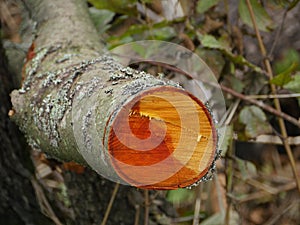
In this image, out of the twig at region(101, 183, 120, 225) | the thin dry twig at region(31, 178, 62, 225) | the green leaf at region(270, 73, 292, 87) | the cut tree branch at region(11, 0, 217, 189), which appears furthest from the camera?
the thin dry twig at region(31, 178, 62, 225)

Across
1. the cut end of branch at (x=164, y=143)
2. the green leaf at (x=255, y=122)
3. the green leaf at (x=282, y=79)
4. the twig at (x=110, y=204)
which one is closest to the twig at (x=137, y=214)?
the twig at (x=110, y=204)

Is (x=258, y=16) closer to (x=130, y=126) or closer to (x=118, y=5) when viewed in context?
(x=118, y=5)

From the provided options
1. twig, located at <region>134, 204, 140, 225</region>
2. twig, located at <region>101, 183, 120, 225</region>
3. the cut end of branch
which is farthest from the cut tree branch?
twig, located at <region>134, 204, 140, 225</region>

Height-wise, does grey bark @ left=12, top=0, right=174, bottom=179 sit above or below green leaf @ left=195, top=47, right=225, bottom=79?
below

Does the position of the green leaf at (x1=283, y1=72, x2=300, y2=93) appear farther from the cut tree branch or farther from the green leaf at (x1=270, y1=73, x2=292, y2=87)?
the cut tree branch

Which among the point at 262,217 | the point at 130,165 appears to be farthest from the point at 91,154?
the point at 262,217

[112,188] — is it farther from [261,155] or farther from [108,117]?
[261,155]
